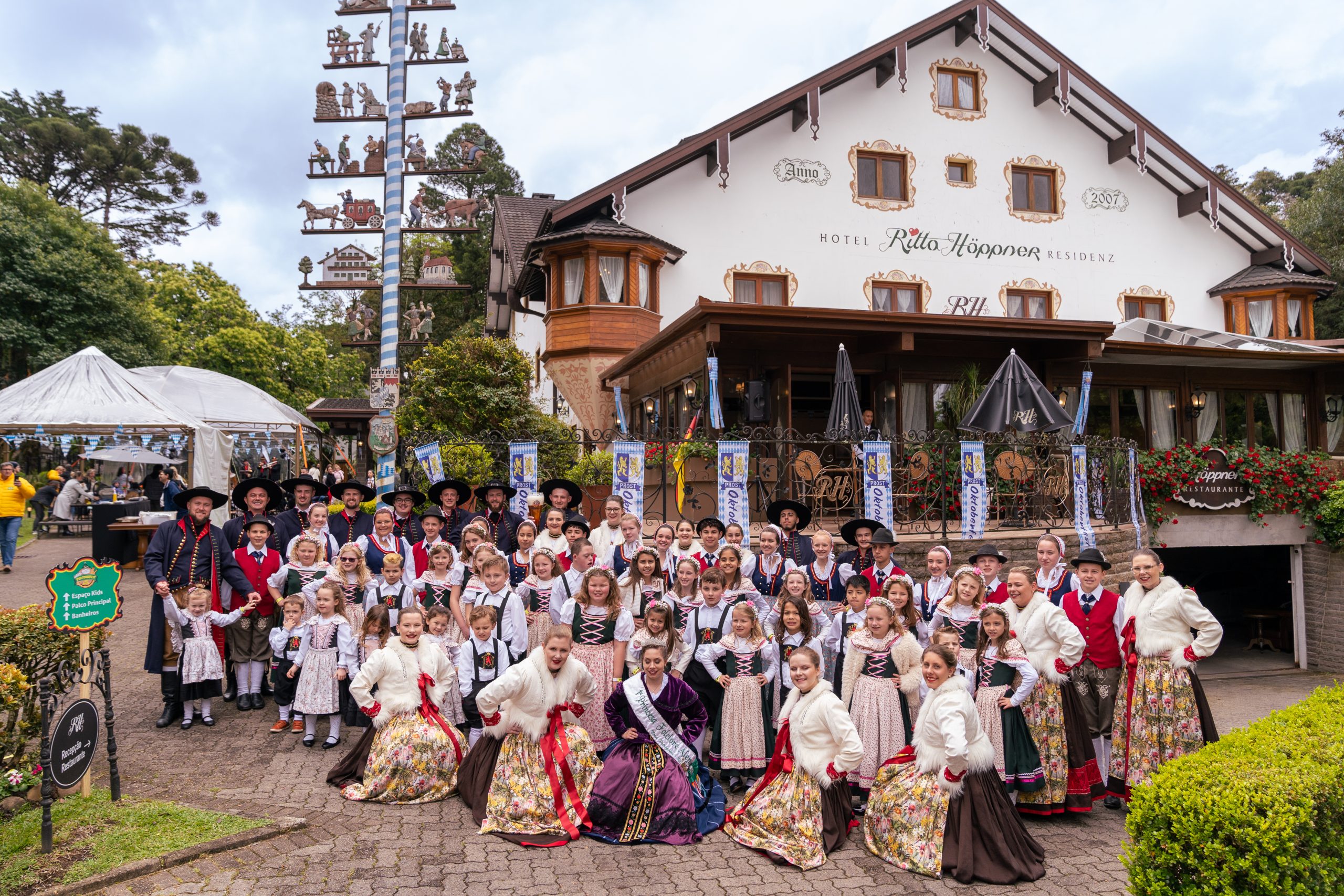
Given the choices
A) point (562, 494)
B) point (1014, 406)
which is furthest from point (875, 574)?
point (1014, 406)

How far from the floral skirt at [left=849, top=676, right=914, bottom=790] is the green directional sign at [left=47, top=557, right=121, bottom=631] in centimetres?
533

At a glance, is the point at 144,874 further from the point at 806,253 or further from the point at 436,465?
the point at 806,253

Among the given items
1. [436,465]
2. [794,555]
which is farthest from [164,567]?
[794,555]

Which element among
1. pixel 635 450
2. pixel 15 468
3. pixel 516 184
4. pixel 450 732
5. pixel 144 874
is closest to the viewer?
pixel 144 874

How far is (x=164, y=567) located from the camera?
7.97 meters

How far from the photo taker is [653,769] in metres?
5.76

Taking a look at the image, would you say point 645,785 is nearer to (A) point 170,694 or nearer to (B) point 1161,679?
(B) point 1161,679

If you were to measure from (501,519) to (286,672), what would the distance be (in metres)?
2.69

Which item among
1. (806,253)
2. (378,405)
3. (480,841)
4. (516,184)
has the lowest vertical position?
(480,841)

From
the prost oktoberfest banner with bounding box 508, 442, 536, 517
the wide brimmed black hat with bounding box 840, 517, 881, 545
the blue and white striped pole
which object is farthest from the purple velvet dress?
the blue and white striped pole

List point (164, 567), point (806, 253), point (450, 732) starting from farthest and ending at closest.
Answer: point (806, 253), point (164, 567), point (450, 732)

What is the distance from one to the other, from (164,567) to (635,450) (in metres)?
5.02

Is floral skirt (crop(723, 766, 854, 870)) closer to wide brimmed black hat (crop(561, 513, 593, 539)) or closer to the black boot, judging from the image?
wide brimmed black hat (crop(561, 513, 593, 539))

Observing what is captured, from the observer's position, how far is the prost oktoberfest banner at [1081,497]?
11.3 m
